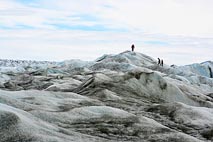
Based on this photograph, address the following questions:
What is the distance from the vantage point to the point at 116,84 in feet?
40.7

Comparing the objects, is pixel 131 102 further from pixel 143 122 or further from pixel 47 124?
pixel 47 124

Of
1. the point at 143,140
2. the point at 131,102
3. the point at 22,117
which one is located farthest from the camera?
the point at 131,102

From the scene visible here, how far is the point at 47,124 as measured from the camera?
6.09 metres

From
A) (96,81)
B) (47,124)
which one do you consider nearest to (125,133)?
(47,124)

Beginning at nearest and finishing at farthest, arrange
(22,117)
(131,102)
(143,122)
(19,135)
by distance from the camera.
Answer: (19,135) → (22,117) → (143,122) → (131,102)

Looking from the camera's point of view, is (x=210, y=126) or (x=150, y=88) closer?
(x=210, y=126)

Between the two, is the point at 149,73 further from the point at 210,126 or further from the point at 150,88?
the point at 210,126

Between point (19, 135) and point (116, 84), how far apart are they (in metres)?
7.25

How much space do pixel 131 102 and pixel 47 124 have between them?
14.9 ft

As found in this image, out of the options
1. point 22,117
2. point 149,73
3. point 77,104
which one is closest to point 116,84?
point 149,73

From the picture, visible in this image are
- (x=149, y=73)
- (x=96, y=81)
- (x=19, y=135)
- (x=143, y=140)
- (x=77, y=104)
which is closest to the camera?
(x=19, y=135)

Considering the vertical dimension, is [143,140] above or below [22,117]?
below

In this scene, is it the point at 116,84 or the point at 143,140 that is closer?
the point at 143,140

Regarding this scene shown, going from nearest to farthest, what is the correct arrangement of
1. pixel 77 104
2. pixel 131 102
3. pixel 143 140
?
pixel 143 140 → pixel 77 104 → pixel 131 102
